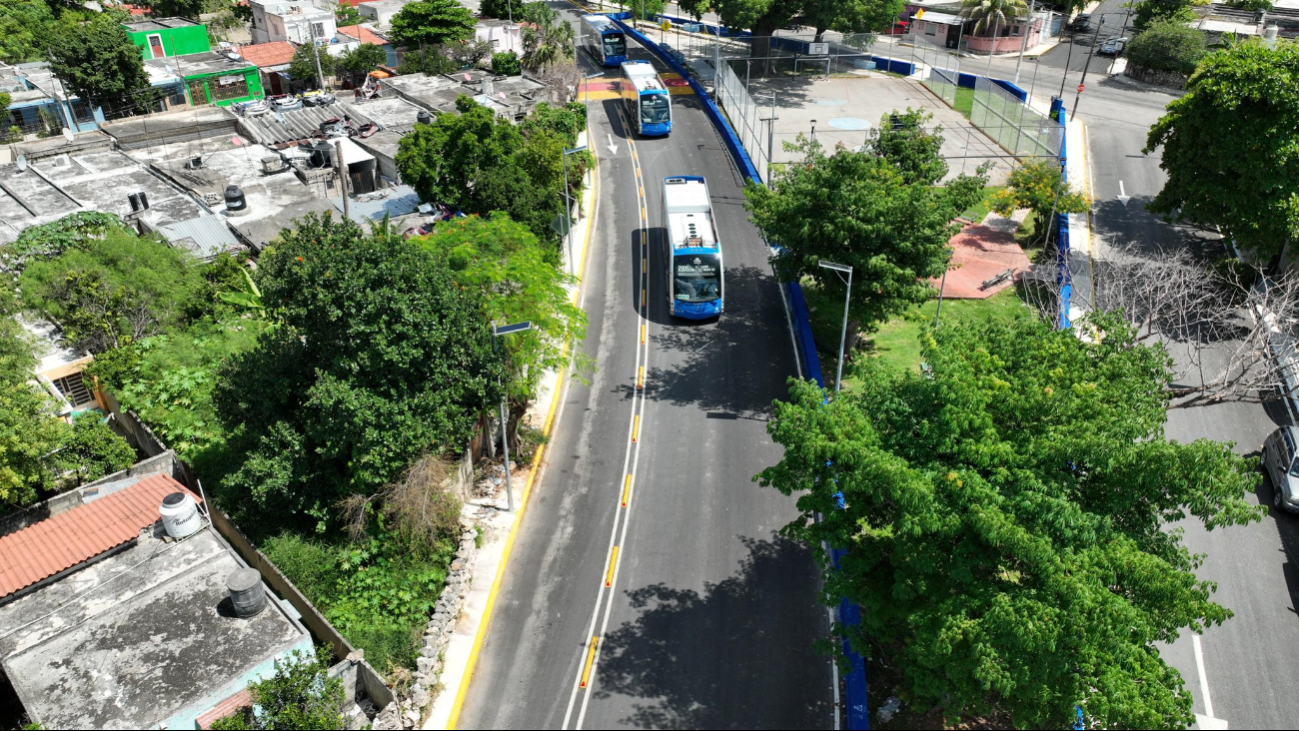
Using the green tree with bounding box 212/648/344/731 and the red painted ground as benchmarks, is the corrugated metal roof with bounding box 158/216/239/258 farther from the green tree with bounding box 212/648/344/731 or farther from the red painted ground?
the red painted ground

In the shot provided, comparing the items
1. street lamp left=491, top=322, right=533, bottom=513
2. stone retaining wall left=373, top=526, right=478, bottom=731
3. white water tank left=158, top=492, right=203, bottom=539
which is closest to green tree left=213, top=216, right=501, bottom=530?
street lamp left=491, top=322, right=533, bottom=513

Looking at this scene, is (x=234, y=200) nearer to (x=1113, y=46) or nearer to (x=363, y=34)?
(x=363, y=34)

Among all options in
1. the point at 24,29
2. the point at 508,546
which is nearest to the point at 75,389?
the point at 508,546

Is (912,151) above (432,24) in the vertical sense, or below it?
below

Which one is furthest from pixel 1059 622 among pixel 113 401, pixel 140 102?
pixel 140 102

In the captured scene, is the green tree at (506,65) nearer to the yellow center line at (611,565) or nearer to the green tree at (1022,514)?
the yellow center line at (611,565)

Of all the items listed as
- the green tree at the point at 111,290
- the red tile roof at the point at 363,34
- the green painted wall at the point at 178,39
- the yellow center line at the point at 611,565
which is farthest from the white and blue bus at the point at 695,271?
the green painted wall at the point at 178,39
